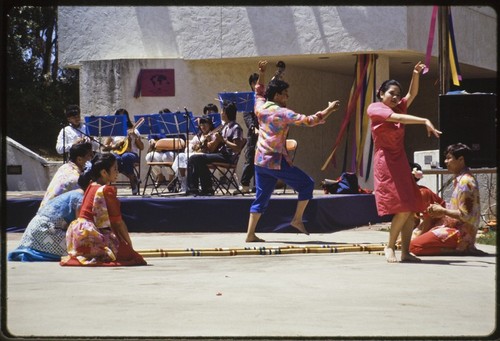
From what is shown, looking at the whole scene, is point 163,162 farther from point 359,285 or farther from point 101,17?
point 359,285

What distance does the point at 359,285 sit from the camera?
7.92 meters

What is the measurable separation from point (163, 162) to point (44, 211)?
727 centimetres

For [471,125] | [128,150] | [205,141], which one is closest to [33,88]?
[128,150]

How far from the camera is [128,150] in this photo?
1672cm

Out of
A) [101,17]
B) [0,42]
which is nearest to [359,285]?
[0,42]

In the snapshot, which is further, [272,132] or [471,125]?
[471,125]

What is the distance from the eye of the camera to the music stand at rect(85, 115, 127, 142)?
15906 mm

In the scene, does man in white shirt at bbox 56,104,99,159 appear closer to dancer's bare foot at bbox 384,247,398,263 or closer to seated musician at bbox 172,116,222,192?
seated musician at bbox 172,116,222,192

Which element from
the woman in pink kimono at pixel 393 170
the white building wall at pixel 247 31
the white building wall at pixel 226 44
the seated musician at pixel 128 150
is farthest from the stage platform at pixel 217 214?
the white building wall at pixel 247 31

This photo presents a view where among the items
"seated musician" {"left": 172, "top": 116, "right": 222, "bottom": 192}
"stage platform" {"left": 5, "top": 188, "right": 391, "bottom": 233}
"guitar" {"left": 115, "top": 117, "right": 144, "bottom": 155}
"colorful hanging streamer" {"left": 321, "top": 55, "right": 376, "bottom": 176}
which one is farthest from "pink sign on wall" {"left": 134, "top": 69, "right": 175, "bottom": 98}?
"stage platform" {"left": 5, "top": 188, "right": 391, "bottom": 233}

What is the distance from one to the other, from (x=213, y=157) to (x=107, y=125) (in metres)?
1.73

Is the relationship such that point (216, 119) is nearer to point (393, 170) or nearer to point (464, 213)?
point (464, 213)

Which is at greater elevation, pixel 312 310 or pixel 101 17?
pixel 101 17

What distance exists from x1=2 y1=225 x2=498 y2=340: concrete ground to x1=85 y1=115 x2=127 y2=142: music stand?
5999 millimetres
